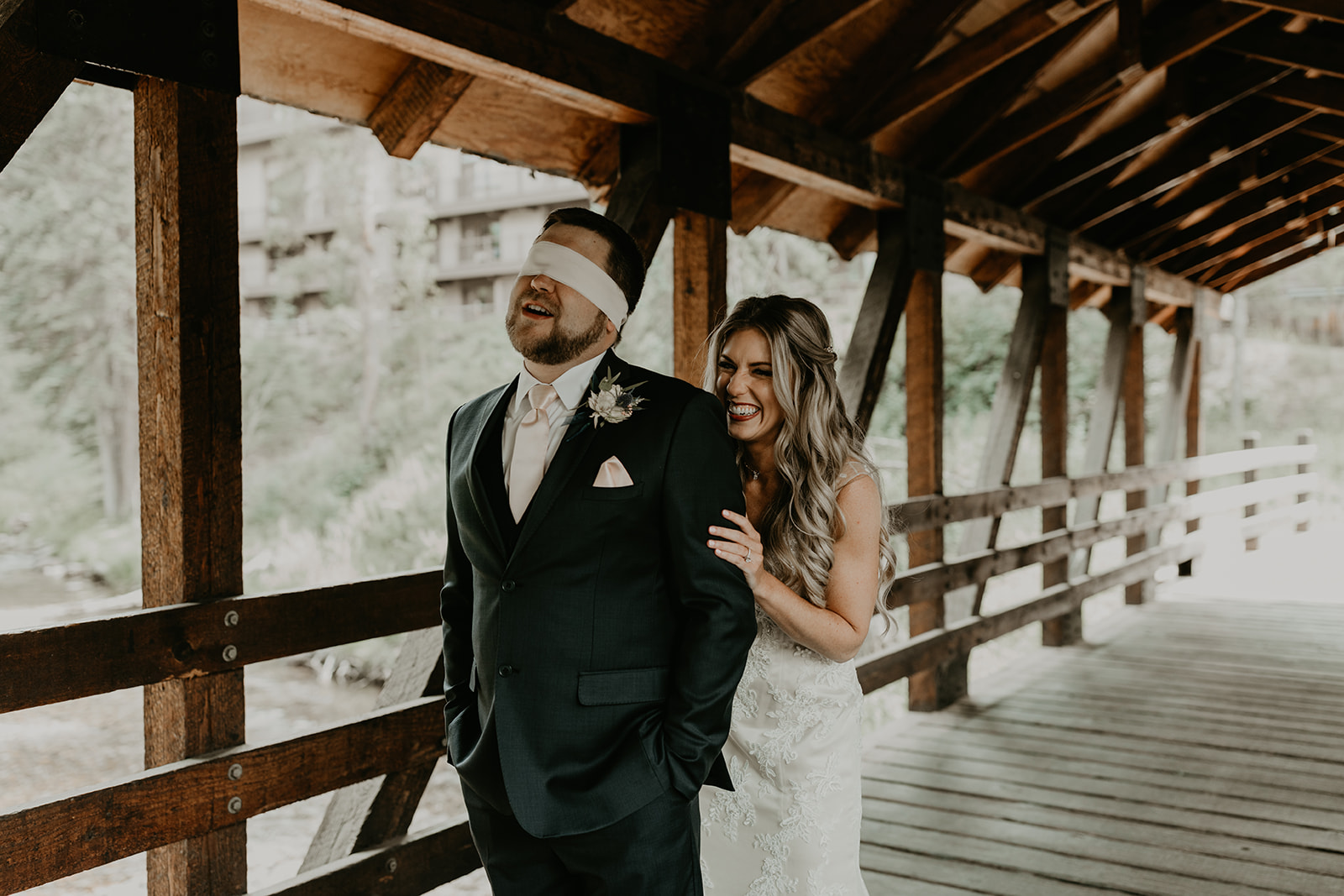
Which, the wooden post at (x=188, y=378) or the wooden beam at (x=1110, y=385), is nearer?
the wooden post at (x=188, y=378)

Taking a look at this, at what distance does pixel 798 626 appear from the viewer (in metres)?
1.98

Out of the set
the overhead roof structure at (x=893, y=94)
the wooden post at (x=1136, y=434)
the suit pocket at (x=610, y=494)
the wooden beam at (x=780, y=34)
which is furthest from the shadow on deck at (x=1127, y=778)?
the wooden beam at (x=780, y=34)

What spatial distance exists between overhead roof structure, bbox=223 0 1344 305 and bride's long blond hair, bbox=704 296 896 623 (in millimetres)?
1018

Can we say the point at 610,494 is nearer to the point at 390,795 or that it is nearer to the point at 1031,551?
the point at 390,795

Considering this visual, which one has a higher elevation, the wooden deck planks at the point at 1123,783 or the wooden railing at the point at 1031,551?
the wooden railing at the point at 1031,551

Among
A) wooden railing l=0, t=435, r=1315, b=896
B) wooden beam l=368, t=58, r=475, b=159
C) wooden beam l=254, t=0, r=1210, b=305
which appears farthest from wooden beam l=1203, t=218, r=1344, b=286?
wooden railing l=0, t=435, r=1315, b=896

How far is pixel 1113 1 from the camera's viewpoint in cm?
427

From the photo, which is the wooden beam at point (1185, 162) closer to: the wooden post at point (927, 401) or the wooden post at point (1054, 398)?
the wooden post at point (1054, 398)

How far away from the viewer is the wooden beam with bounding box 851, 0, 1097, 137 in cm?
371

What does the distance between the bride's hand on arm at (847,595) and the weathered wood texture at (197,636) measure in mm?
959

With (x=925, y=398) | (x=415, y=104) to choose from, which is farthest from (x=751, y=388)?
(x=925, y=398)

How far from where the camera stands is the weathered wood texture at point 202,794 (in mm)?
1729

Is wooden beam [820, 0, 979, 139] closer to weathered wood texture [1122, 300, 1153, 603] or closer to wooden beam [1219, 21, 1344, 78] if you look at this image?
wooden beam [1219, 21, 1344, 78]

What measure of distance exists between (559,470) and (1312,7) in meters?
3.65
